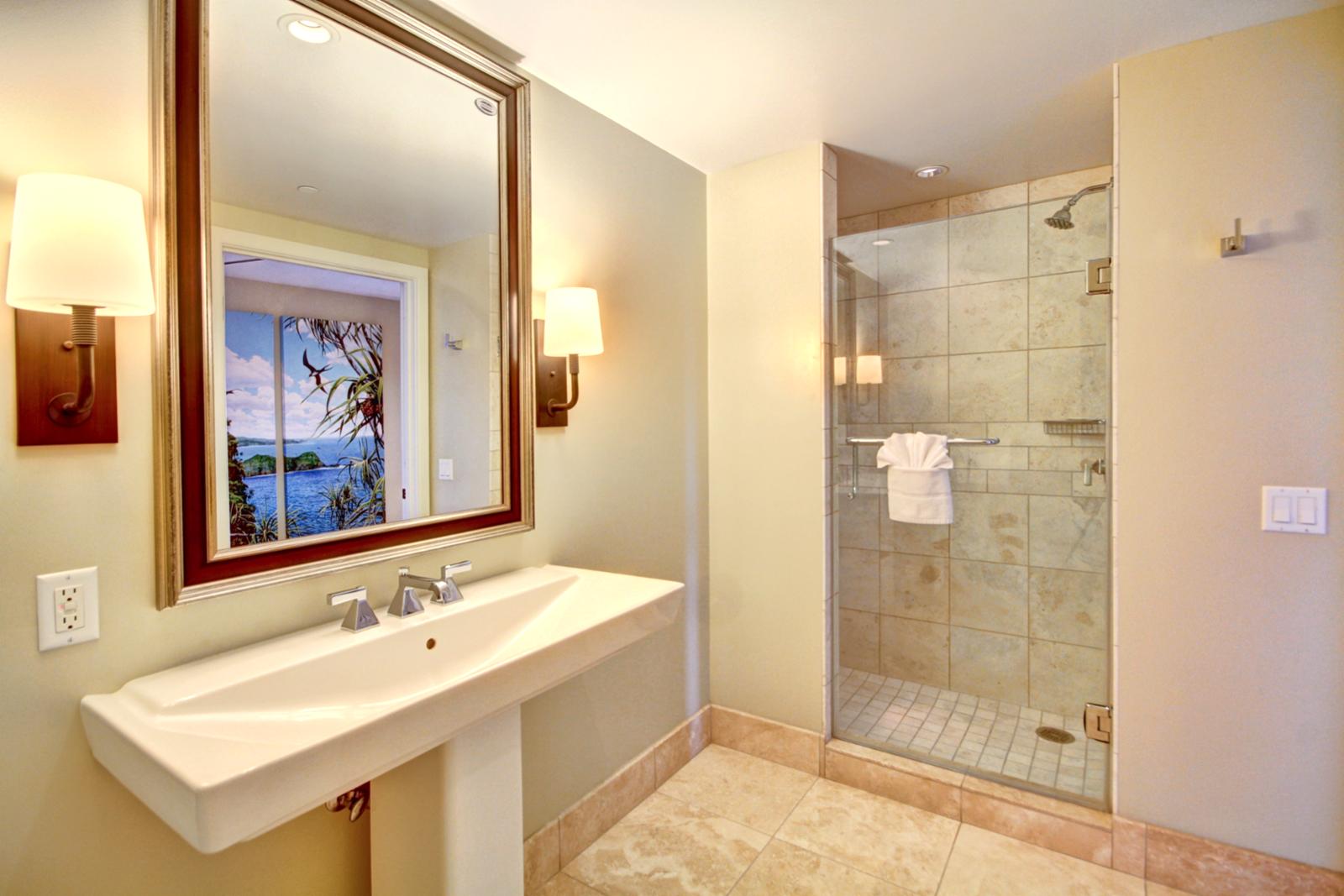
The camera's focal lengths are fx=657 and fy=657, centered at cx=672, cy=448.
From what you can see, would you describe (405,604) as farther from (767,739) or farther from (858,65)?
(858,65)

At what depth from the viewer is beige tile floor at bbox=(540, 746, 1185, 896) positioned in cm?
185

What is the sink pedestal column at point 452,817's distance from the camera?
52.4 inches

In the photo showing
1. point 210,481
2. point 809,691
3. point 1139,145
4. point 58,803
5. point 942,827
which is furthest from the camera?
point 809,691

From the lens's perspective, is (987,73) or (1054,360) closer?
(987,73)

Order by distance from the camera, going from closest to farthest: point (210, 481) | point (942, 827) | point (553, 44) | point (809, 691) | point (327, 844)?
point (210, 481) → point (327, 844) → point (553, 44) → point (942, 827) → point (809, 691)

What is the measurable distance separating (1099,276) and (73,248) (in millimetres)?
2456

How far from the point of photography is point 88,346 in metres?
1.05

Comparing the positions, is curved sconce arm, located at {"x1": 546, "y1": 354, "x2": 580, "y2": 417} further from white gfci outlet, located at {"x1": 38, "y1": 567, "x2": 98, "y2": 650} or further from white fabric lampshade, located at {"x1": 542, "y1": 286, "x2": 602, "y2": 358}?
white gfci outlet, located at {"x1": 38, "y1": 567, "x2": 98, "y2": 650}

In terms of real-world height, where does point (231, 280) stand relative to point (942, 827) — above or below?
above

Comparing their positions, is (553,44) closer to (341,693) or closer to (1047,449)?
(341,693)

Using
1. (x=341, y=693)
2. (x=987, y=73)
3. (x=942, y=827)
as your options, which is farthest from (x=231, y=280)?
(x=942, y=827)

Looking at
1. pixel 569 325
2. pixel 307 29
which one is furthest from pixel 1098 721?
pixel 307 29

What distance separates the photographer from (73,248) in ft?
3.21

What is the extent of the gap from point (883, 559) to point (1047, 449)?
2.41 ft
